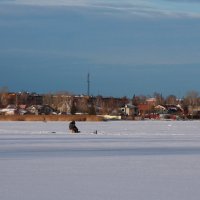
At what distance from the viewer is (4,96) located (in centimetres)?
13762

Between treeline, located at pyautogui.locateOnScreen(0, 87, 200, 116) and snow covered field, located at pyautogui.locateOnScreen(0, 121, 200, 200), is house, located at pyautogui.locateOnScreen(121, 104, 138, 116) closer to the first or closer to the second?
treeline, located at pyautogui.locateOnScreen(0, 87, 200, 116)

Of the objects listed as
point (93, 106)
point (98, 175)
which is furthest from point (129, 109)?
point (98, 175)

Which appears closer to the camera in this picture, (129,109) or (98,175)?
(98,175)

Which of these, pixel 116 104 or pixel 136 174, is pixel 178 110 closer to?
pixel 116 104

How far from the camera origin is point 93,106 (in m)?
119

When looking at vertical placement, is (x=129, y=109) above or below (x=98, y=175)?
above

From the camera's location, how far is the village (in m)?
110

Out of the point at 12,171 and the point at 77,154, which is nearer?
the point at 12,171

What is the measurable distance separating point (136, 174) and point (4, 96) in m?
128

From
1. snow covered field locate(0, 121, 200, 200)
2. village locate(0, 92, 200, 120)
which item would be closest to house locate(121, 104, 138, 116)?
village locate(0, 92, 200, 120)

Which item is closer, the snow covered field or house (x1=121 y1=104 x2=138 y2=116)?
the snow covered field

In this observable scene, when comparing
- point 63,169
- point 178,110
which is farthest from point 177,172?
point 178,110

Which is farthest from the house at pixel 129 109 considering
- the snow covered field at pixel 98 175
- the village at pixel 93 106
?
the snow covered field at pixel 98 175

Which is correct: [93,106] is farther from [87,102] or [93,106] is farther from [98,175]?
[98,175]
